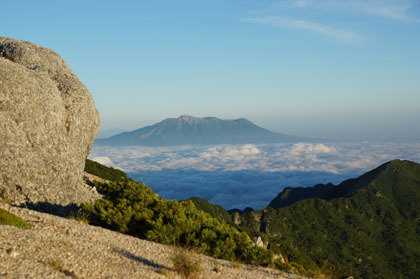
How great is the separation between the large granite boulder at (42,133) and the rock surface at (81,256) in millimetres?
3703

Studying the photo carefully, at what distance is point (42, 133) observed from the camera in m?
22.8

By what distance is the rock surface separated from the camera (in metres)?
11.2

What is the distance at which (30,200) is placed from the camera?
21.3 m

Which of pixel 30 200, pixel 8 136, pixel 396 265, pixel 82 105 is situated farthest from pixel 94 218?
pixel 396 265

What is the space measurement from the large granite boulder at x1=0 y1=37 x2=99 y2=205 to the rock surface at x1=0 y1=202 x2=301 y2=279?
3.70m

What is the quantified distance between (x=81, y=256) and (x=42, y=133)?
1270 centimetres

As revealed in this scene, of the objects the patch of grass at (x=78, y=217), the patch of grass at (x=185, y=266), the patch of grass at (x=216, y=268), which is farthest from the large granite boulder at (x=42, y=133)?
the patch of grass at (x=185, y=266)

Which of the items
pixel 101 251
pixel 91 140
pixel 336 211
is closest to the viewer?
pixel 101 251

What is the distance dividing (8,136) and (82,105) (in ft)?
22.3

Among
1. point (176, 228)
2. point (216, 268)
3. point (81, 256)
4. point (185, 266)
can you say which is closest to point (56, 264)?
point (81, 256)

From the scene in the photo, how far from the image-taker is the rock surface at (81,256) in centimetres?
1116

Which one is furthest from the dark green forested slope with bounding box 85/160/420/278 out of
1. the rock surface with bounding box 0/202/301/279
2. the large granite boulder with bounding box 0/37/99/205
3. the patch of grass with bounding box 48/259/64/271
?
the patch of grass with bounding box 48/259/64/271

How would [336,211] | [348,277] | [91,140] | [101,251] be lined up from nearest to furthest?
1. [101,251]
2. [348,277]
3. [91,140]
4. [336,211]

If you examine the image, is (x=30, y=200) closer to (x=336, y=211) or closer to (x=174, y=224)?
(x=174, y=224)
